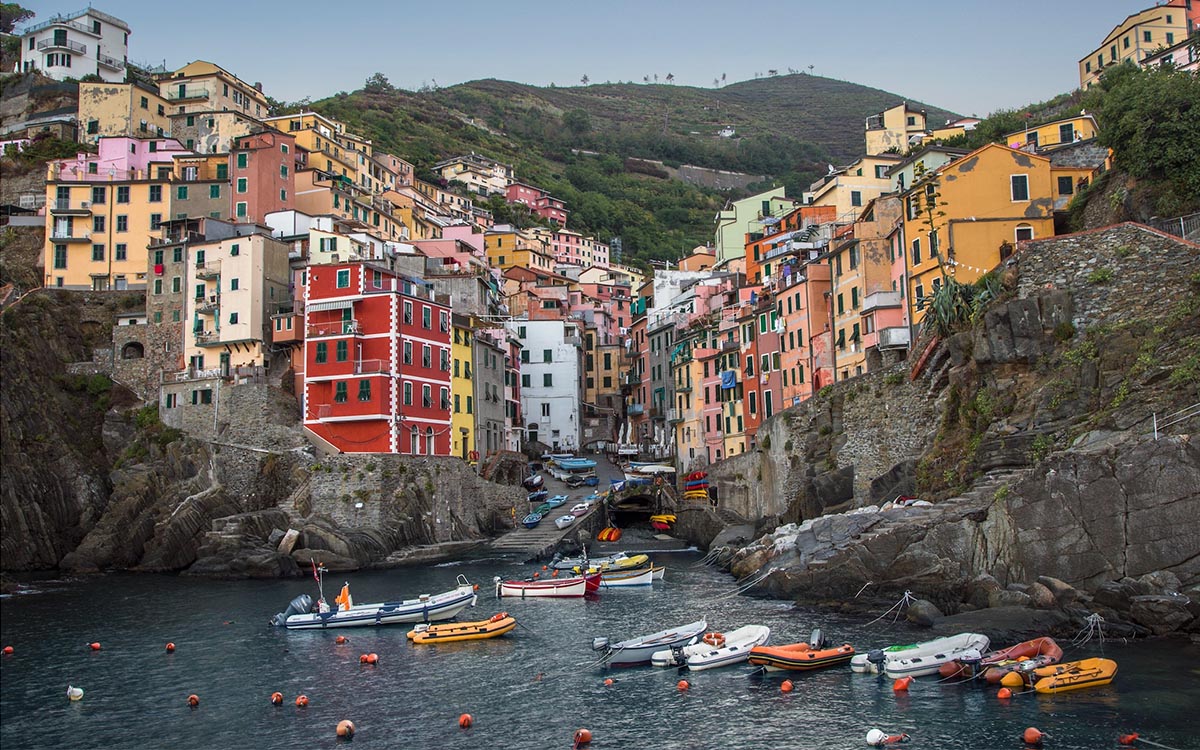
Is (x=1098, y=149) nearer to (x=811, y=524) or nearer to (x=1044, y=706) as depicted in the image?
(x=811, y=524)

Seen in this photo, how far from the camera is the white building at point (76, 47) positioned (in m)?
114

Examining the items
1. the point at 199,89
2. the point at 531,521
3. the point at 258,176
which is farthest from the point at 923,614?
the point at 199,89

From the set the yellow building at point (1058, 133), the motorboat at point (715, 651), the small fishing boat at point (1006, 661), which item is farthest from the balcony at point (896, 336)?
the yellow building at point (1058, 133)

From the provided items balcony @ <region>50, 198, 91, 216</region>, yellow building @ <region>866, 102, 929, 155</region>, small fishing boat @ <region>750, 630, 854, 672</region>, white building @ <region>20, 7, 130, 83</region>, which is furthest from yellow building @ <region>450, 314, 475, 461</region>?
white building @ <region>20, 7, 130, 83</region>

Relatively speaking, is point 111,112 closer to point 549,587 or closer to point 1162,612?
point 549,587

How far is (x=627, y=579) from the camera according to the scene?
55.0 metres

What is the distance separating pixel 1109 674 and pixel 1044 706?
2.29 metres

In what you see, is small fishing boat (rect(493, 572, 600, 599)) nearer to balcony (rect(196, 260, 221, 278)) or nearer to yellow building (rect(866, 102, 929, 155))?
balcony (rect(196, 260, 221, 278))

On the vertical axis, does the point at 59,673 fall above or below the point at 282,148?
below

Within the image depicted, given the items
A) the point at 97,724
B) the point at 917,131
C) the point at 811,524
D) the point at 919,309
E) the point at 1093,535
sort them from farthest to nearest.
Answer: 1. the point at 917,131
2. the point at 919,309
3. the point at 811,524
4. the point at 1093,535
5. the point at 97,724

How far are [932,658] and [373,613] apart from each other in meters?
24.9

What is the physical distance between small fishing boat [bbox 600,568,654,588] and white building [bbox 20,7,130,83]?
94.0 metres

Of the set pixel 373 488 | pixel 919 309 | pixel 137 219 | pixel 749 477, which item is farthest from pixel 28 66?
pixel 919 309

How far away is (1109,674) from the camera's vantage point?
92.1ft
